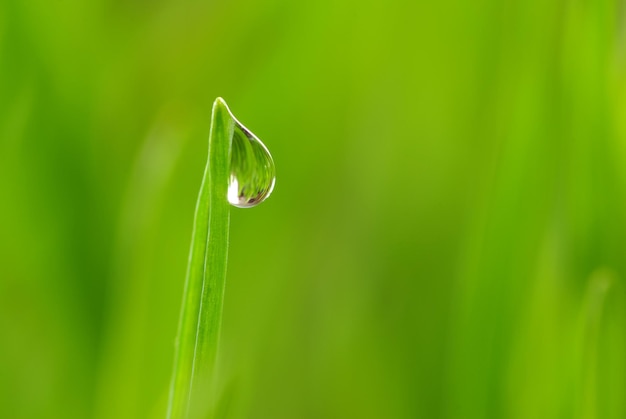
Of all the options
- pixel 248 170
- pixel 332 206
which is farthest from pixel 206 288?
pixel 332 206

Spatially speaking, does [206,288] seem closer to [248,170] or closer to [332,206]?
[248,170]

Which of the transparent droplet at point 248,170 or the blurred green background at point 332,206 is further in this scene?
the blurred green background at point 332,206

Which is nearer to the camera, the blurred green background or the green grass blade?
the green grass blade

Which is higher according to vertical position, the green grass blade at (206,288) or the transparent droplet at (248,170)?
the transparent droplet at (248,170)

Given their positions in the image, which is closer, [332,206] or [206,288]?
[206,288]

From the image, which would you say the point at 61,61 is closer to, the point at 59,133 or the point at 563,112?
the point at 59,133

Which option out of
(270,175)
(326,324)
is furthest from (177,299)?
(270,175)

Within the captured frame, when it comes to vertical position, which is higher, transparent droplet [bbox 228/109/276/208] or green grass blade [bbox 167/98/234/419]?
transparent droplet [bbox 228/109/276/208]
